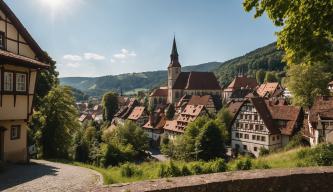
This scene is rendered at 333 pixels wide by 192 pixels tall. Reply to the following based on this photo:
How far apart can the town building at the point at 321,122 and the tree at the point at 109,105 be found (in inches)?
3054

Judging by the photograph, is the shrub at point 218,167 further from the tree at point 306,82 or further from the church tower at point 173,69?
the church tower at point 173,69

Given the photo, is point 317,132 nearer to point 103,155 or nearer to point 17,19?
point 103,155

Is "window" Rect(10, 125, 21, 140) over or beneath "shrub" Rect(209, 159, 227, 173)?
over

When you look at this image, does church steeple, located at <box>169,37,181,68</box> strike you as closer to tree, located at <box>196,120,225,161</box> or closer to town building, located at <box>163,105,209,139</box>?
town building, located at <box>163,105,209,139</box>

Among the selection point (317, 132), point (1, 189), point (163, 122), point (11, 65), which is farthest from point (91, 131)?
point (1, 189)

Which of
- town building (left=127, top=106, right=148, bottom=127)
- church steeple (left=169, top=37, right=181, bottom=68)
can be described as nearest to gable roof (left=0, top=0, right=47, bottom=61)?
town building (left=127, top=106, right=148, bottom=127)

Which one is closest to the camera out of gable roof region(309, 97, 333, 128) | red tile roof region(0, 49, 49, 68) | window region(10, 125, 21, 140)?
red tile roof region(0, 49, 49, 68)

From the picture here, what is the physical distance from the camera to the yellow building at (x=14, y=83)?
17406 mm

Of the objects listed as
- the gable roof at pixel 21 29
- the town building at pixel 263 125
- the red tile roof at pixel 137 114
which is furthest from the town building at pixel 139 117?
the gable roof at pixel 21 29

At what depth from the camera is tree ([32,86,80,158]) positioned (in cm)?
3102

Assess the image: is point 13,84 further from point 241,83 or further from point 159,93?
point 241,83

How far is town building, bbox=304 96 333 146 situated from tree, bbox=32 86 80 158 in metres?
25.1

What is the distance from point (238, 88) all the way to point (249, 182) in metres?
113

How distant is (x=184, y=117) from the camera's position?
211ft
